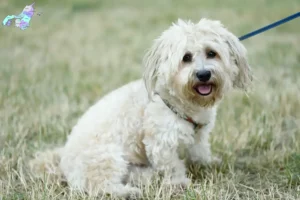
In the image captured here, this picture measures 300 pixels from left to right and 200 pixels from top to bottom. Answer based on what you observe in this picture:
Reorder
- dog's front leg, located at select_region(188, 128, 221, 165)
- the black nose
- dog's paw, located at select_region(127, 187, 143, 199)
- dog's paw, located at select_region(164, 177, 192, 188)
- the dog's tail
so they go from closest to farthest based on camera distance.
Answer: the black nose, dog's paw, located at select_region(127, 187, 143, 199), dog's paw, located at select_region(164, 177, 192, 188), the dog's tail, dog's front leg, located at select_region(188, 128, 221, 165)

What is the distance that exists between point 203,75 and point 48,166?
157cm

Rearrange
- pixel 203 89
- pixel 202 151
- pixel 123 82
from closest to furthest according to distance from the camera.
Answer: pixel 203 89
pixel 202 151
pixel 123 82

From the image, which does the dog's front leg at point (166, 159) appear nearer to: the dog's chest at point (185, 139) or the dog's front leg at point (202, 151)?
the dog's chest at point (185, 139)

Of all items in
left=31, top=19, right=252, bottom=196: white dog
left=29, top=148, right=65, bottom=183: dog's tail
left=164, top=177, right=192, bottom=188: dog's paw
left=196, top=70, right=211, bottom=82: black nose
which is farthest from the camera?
left=29, top=148, right=65, bottom=183: dog's tail

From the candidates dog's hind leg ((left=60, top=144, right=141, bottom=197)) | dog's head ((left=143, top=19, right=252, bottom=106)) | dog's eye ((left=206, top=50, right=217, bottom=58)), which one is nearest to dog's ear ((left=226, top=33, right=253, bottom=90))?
dog's head ((left=143, top=19, right=252, bottom=106))

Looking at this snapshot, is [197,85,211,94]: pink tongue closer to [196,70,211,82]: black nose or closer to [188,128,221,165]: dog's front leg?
[196,70,211,82]: black nose

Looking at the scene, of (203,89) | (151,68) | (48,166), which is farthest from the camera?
(48,166)

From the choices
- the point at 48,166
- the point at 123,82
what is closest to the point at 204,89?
the point at 48,166

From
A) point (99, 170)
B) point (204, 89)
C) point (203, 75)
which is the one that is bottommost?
point (99, 170)

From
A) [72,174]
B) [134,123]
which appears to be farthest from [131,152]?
[72,174]

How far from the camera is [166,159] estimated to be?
414 centimetres

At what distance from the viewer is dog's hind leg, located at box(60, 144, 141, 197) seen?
4.01 meters

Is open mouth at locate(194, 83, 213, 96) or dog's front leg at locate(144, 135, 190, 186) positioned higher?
open mouth at locate(194, 83, 213, 96)

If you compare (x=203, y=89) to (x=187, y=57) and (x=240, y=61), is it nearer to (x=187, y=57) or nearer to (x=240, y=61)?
(x=187, y=57)
